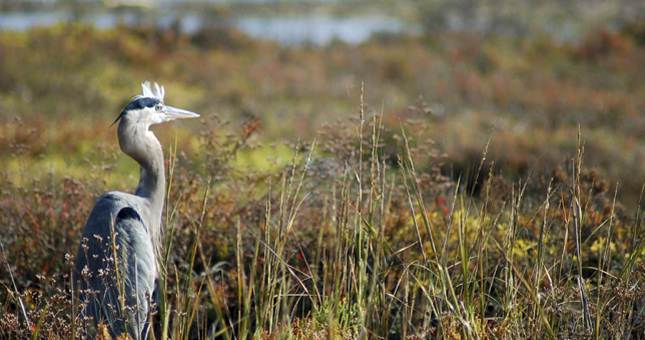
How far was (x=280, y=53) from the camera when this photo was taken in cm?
1900

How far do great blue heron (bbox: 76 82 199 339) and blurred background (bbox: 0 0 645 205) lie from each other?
12.4 ft

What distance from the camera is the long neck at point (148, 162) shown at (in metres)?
4.41

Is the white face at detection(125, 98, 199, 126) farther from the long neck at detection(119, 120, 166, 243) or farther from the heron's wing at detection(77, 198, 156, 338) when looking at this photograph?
the heron's wing at detection(77, 198, 156, 338)

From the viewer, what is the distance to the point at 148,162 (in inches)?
179

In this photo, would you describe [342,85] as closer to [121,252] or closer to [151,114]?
[151,114]

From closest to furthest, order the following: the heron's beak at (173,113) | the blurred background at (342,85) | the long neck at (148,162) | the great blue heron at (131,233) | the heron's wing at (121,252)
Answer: the great blue heron at (131,233) < the heron's wing at (121,252) < the long neck at (148,162) < the heron's beak at (173,113) < the blurred background at (342,85)

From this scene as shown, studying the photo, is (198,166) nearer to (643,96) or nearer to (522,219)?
(522,219)

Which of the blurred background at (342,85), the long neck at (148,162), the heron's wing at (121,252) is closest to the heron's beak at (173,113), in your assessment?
the long neck at (148,162)

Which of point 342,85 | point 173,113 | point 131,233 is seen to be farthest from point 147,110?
point 342,85

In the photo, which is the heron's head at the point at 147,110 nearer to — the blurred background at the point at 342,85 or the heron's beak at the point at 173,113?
the heron's beak at the point at 173,113

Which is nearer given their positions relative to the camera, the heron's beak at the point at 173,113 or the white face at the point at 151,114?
the white face at the point at 151,114

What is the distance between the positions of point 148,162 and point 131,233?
22.0 inches

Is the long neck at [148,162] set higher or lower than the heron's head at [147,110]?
lower

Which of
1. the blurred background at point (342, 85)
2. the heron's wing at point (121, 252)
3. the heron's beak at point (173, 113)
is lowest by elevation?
the blurred background at point (342, 85)
